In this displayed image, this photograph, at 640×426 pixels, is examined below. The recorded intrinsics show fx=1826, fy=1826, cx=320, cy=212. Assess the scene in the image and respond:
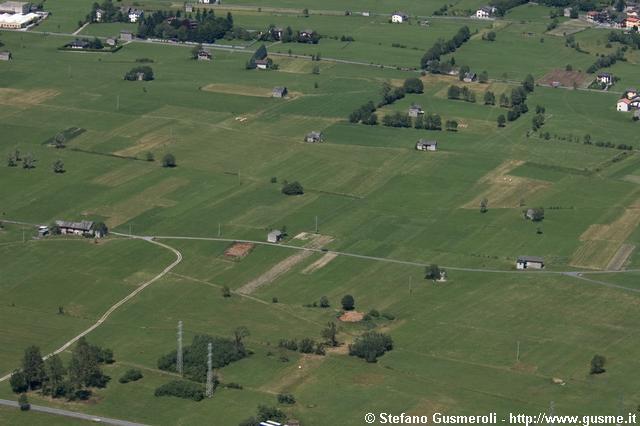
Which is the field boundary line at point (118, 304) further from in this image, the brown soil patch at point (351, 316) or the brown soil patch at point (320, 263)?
the brown soil patch at point (351, 316)

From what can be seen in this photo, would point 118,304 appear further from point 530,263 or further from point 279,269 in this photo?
point 530,263

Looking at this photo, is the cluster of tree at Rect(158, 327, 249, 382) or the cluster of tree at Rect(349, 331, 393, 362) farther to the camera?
the cluster of tree at Rect(349, 331, 393, 362)

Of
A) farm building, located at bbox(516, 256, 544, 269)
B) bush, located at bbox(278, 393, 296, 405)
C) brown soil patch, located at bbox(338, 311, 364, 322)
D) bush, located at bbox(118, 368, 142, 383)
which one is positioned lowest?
bush, located at bbox(118, 368, 142, 383)

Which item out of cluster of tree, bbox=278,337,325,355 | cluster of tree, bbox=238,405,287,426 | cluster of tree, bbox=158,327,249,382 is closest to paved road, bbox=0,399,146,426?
cluster of tree, bbox=238,405,287,426

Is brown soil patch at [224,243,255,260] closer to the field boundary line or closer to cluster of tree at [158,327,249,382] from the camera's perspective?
the field boundary line

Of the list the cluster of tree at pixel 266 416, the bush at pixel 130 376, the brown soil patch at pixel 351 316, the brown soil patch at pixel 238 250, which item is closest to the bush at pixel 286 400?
the cluster of tree at pixel 266 416

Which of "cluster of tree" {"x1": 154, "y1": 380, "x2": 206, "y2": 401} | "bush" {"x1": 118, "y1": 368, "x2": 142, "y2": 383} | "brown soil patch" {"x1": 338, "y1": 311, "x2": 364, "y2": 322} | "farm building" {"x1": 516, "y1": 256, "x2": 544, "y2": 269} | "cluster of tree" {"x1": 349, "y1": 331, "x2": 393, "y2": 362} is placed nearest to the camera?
"cluster of tree" {"x1": 154, "y1": 380, "x2": 206, "y2": 401}

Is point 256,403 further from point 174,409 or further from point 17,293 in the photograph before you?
point 17,293
